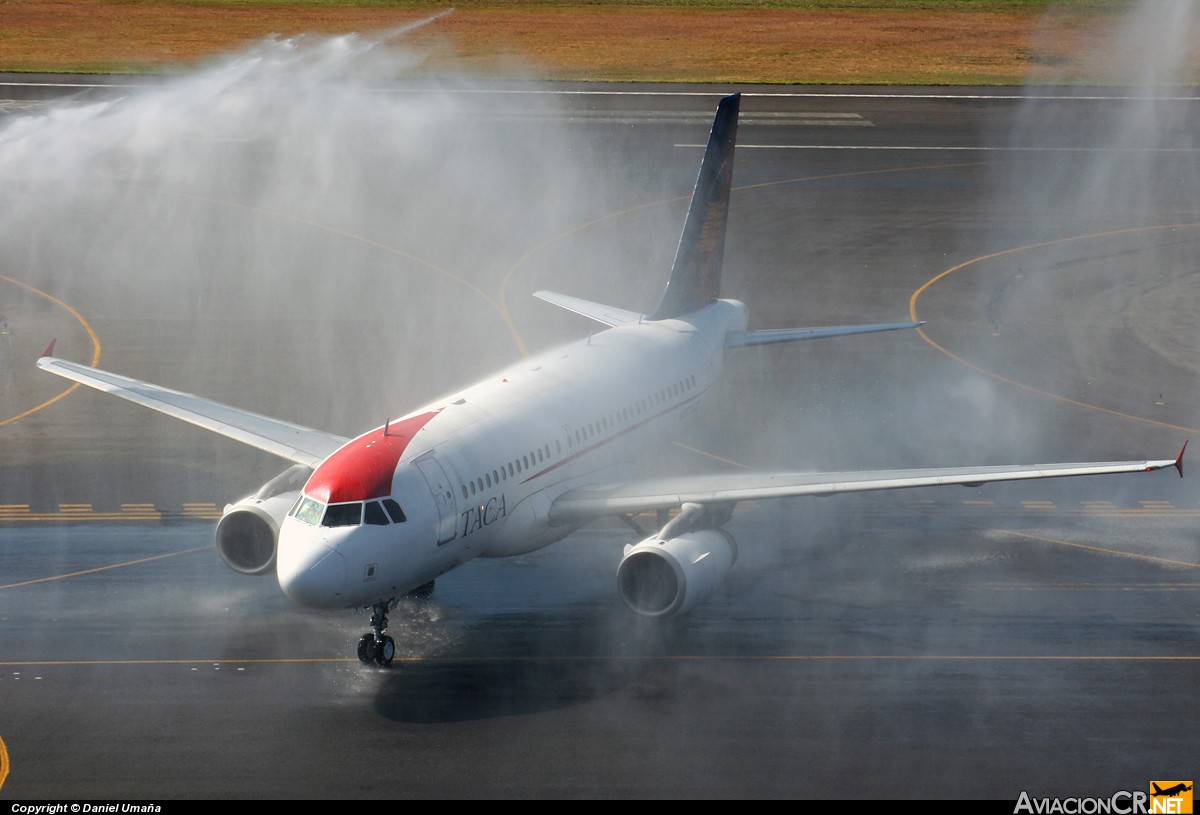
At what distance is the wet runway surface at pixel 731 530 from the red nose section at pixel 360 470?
4988mm

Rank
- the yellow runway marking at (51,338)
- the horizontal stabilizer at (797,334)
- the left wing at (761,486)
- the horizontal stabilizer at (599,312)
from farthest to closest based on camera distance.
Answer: the yellow runway marking at (51,338) < the horizontal stabilizer at (599,312) < the horizontal stabilizer at (797,334) < the left wing at (761,486)

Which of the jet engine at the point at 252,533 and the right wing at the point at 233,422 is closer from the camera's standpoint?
the jet engine at the point at 252,533

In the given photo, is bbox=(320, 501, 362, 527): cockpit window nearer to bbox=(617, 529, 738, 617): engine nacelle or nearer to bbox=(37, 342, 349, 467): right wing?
bbox=(37, 342, 349, 467): right wing

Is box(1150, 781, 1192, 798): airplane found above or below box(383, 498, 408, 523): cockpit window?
below

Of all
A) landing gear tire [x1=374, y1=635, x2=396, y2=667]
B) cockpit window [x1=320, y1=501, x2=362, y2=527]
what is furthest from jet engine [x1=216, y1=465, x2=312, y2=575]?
cockpit window [x1=320, y1=501, x2=362, y2=527]

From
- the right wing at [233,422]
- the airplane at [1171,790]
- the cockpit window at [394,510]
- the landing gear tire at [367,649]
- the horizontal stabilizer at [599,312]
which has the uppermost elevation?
the horizontal stabilizer at [599,312]

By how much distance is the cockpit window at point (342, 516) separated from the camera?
33.8m

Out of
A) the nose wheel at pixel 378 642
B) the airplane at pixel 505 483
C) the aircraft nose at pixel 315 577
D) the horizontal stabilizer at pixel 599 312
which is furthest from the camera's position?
the horizontal stabilizer at pixel 599 312

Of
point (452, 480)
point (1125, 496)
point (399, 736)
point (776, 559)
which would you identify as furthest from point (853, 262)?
point (399, 736)

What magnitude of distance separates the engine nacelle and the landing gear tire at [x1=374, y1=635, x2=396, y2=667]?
6.21 metres

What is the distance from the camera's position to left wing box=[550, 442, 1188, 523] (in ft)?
124

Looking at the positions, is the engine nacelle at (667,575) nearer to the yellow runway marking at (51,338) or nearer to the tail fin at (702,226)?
the tail fin at (702,226)

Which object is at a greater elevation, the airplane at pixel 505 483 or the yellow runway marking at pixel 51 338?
the yellow runway marking at pixel 51 338

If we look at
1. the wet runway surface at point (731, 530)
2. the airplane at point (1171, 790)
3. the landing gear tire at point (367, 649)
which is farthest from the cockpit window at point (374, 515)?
the airplane at point (1171, 790)
